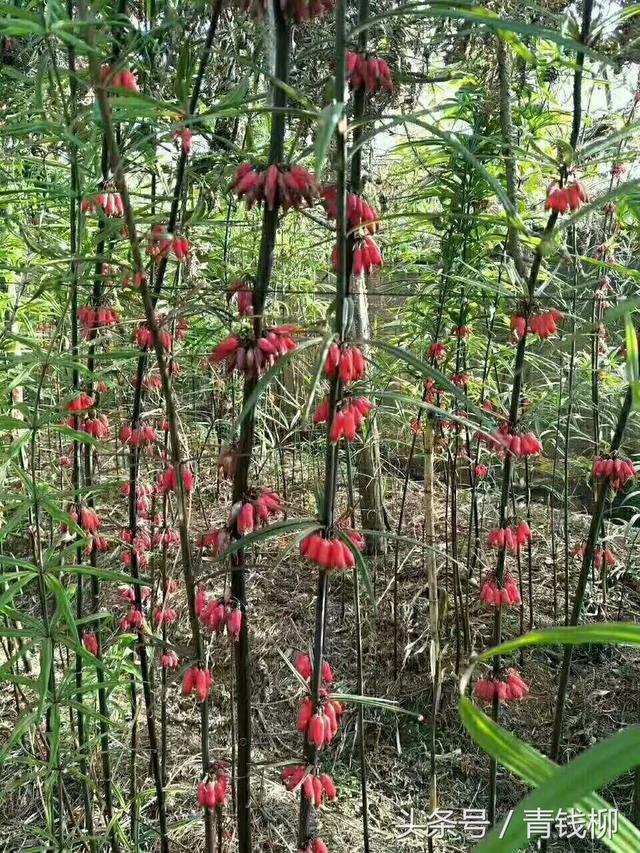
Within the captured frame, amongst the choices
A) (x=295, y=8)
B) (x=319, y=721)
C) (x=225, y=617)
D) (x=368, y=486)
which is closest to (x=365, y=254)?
(x=295, y=8)

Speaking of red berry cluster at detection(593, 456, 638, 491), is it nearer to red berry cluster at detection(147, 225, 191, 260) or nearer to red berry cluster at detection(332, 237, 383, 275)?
red berry cluster at detection(332, 237, 383, 275)

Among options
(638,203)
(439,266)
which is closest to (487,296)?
(439,266)

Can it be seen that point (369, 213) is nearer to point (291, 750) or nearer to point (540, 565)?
point (291, 750)

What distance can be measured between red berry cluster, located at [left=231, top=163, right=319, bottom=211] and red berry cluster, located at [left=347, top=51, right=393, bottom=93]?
0.16 m

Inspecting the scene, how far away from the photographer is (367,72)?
→ 866 millimetres

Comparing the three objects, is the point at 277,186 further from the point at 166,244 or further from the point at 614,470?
the point at 614,470

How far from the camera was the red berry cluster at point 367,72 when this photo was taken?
862mm

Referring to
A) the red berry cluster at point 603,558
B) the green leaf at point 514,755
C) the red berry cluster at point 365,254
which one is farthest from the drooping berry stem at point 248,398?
the red berry cluster at point 603,558

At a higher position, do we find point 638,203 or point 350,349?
point 638,203

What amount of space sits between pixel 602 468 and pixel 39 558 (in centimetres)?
107

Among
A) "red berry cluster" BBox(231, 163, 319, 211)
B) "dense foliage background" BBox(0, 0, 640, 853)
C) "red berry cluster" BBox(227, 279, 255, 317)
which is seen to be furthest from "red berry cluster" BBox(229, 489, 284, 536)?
"red berry cluster" BBox(231, 163, 319, 211)

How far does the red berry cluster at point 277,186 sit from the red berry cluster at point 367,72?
16cm

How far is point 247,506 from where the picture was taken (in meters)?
0.94

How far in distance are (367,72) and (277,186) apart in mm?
209
